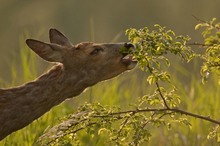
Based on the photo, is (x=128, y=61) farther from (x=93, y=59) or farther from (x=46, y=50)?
(x=46, y=50)

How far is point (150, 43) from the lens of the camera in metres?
8.39

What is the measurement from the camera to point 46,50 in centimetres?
964

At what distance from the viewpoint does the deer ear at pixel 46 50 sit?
31.4ft

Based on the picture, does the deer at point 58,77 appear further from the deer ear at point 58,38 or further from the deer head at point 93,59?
the deer ear at point 58,38

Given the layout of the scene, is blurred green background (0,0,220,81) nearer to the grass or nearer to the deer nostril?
the grass

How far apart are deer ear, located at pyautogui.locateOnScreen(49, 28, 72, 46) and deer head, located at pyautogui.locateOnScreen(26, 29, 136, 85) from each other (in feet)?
1.01

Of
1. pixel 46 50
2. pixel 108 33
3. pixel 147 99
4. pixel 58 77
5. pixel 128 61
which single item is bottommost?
pixel 147 99

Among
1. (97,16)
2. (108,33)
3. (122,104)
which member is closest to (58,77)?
(122,104)

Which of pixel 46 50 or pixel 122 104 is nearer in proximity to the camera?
pixel 46 50

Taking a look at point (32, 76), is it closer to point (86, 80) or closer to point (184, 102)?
point (86, 80)

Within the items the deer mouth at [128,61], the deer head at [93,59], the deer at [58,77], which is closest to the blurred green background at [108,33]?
the deer at [58,77]

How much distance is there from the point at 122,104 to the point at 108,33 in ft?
39.9

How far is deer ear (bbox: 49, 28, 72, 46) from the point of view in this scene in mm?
10289

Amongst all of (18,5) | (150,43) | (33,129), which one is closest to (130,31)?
(150,43)
